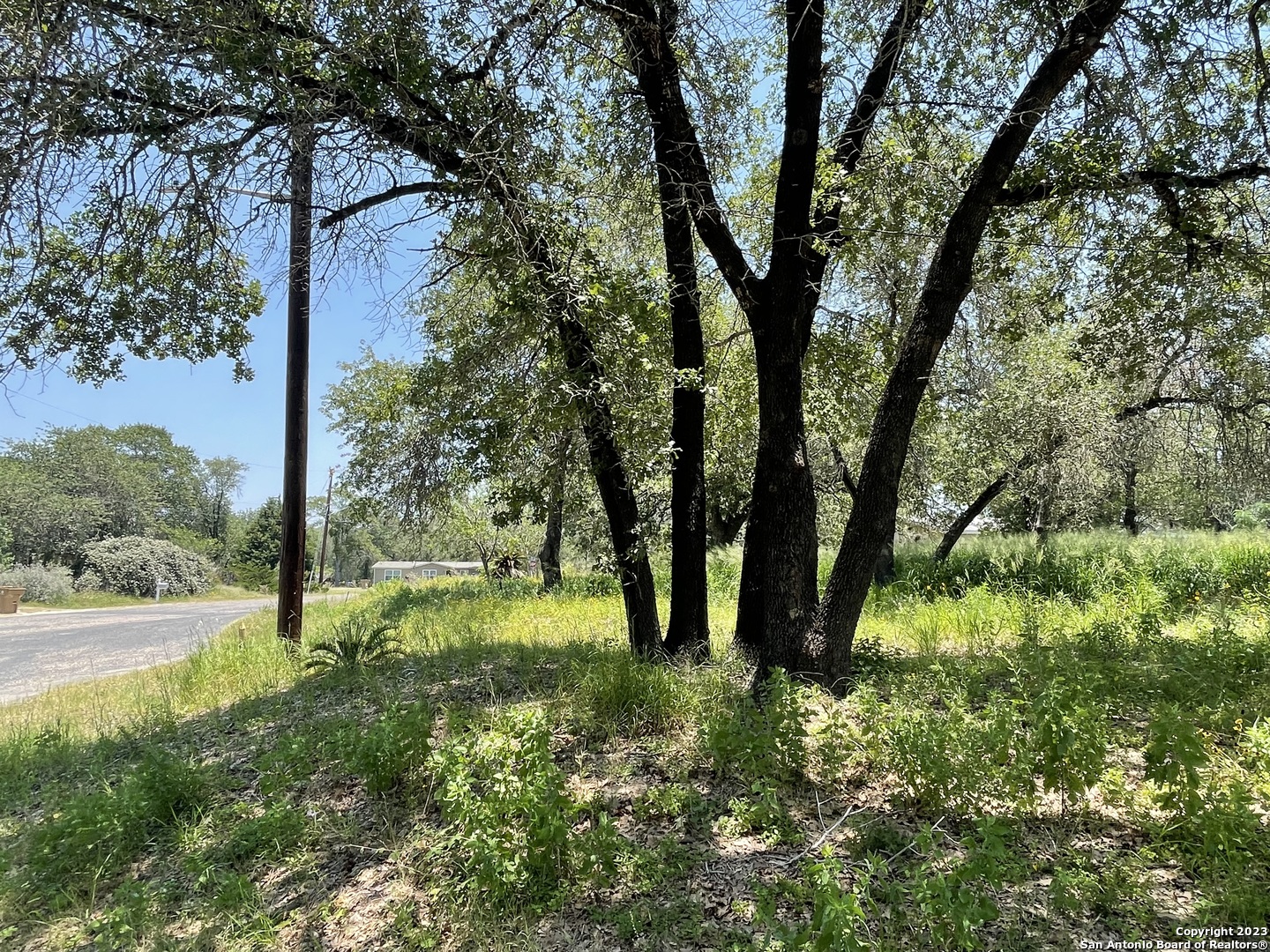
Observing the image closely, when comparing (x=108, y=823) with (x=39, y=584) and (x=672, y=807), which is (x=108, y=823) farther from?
(x=39, y=584)

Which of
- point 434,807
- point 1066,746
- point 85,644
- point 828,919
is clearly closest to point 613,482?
point 434,807

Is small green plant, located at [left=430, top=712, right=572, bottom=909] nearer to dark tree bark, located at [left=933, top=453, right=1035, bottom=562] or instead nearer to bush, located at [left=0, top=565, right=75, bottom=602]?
dark tree bark, located at [left=933, top=453, right=1035, bottom=562]

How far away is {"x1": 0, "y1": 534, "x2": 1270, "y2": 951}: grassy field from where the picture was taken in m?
2.50

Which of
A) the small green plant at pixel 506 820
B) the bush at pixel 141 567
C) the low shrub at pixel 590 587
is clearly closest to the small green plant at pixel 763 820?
the small green plant at pixel 506 820

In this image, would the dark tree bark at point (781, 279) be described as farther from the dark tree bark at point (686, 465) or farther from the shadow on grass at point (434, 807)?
the shadow on grass at point (434, 807)

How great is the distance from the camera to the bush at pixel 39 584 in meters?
28.3

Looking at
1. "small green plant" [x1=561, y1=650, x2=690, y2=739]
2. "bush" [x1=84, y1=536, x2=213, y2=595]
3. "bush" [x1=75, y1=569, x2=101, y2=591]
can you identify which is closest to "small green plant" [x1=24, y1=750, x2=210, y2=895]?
"small green plant" [x1=561, y1=650, x2=690, y2=739]

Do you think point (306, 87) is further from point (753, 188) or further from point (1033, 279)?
point (1033, 279)

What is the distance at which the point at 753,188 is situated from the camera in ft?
25.7

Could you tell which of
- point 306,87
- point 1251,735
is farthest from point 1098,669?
point 306,87

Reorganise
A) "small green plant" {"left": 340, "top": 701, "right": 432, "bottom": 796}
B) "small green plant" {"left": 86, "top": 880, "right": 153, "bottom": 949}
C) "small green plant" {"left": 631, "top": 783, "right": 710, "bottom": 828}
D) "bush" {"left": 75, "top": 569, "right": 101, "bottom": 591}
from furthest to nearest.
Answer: "bush" {"left": 75, "top": 569, "right": 101, "bottom": 591}, "small green plant" {"left": 340, "top": 701, "right": 432, "bottom": 796}, "small green plant" {"left": 631, "top": 783, "right": 710, "bottom": 828}, "small green plant" {"left": 86, "top": 880, "right": 153, "bottom": 949}

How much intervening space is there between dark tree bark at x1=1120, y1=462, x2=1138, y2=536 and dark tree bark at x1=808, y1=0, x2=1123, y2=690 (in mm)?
10364

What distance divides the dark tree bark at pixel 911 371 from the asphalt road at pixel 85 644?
928 centimetres

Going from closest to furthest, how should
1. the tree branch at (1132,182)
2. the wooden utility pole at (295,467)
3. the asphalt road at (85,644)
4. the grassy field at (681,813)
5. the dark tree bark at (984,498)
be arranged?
the grassy field at (681,813) → the tree branch at (1132,182) → the wooden utility pole at (295,467) → the asphalt road at (85,644) → the dark tree bark at (984,498)
